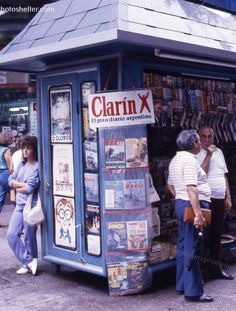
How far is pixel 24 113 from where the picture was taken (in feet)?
37.8

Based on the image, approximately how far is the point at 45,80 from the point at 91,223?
175 centimetres

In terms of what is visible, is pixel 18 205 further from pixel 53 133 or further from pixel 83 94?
pixel 83 94

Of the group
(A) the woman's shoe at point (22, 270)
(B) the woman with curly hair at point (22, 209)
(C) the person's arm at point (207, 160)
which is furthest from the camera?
(A) the woman's shoe at point (22, 270)

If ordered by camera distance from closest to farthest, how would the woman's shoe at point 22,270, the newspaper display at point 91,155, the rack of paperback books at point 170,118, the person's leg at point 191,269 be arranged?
the person's leg at point 191,269 < the newspaper display at point 91,155 < the rack of paperback books at point 170,118 < the woman's shoe at point 22,270

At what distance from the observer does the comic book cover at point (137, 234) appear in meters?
5.09

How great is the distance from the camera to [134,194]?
5.09 meters

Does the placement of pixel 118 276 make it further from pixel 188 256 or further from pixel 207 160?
pixel 207 160

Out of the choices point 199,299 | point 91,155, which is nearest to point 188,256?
point 199,299

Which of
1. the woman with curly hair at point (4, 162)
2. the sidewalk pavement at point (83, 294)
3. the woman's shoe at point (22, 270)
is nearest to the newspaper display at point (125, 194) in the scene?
the sidewalk pavement at point (83, 294)

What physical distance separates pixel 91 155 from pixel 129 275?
129cm

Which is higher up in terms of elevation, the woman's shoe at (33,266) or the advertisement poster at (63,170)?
the advertisement poster at (63,170)

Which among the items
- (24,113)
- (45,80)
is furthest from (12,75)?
(45,80)

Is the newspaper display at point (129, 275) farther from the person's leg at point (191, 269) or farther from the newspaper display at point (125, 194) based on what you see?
the newspaper display at point (125, 194)

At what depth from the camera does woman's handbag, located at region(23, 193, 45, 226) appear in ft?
19.0
